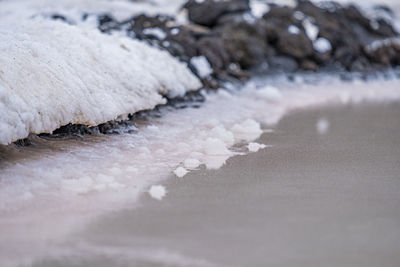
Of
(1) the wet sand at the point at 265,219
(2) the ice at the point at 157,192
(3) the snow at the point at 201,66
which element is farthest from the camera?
(3) the snow at the point at 201,66

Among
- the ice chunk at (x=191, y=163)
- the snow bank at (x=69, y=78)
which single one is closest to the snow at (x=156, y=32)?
the snow bank at (x=69, y=78)

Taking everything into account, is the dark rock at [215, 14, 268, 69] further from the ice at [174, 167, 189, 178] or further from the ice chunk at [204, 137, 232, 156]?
the ice at [174, 167, 189, 178]

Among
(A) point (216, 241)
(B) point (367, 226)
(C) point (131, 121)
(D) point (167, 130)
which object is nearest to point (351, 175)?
(B) point (367, 226)

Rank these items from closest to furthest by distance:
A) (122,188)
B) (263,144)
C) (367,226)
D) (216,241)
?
(216,241) → (367,226) → (122,188) → (263,144)

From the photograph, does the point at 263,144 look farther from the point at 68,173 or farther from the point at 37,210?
the point at 37,210

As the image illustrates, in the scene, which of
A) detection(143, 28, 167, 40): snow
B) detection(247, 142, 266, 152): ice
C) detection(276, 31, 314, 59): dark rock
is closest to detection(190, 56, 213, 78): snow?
detection(143, 28, 167, 40): snow

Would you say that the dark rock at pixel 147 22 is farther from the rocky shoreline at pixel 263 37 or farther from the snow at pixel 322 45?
the snow at pixel 322 45
